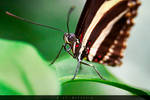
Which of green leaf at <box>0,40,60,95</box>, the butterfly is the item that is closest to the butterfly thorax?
the butterfly

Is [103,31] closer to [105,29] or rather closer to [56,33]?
[105,29]

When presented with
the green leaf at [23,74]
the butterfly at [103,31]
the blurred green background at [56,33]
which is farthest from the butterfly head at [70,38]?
the green leaf at [23,74]

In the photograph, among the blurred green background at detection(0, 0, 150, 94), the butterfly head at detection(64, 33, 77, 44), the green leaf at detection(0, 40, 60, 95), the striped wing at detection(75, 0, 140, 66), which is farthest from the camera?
the blurred green background at detection(0, 0, 150, 94)

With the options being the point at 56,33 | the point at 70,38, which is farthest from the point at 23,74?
the point at 56,33

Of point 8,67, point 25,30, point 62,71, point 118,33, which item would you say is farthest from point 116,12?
point 25,30

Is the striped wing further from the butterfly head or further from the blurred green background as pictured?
the blurred green background
